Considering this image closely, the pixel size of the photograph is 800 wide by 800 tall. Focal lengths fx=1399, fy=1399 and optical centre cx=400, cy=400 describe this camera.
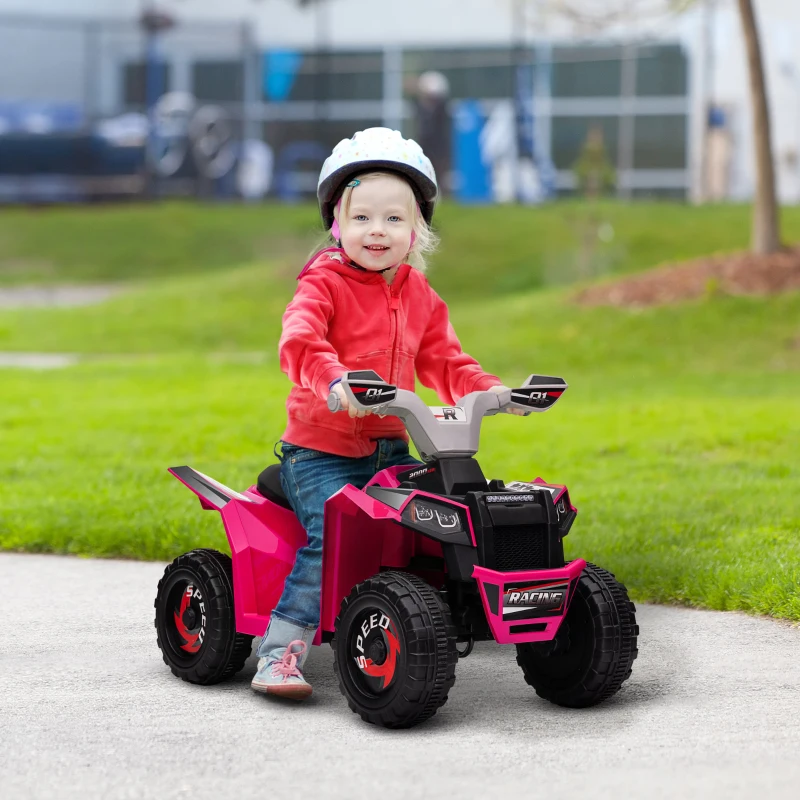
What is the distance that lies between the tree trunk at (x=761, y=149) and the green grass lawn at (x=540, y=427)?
3.54ft

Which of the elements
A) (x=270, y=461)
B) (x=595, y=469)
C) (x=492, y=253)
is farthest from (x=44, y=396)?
(x=492, y=253)

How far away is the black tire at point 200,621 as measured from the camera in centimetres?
423

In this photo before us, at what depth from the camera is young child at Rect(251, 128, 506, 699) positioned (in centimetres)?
403

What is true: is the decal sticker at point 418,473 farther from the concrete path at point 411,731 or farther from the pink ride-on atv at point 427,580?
the concrete path at point 411,731

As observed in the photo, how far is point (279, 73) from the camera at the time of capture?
111 feet

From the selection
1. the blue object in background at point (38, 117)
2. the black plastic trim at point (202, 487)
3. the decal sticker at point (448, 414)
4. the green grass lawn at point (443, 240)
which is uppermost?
the blue object in background at point (38, 117)

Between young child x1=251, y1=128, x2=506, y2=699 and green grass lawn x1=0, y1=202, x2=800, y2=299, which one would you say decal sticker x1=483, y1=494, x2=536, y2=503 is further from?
green grass lawn x1=0, y1=202, x2=800, y2=299

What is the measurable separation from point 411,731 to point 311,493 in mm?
750

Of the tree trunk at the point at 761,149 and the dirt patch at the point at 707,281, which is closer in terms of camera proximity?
the dirt patch at the point at 707,281

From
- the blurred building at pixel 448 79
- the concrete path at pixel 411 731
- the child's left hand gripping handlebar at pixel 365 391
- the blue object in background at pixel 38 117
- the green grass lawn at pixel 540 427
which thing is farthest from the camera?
the blurred building at pixel 448 79

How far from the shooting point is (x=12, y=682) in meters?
4.23

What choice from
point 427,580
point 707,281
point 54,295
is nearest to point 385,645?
point 427,580

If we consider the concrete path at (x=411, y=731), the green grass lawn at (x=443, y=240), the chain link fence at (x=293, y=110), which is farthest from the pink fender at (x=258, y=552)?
the chain link fence at (x=293, y=110)

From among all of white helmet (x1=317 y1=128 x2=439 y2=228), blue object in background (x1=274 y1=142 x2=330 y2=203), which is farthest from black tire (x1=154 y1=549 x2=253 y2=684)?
blue object in background (x1=274 y1=142 x2=330 y2=203)
